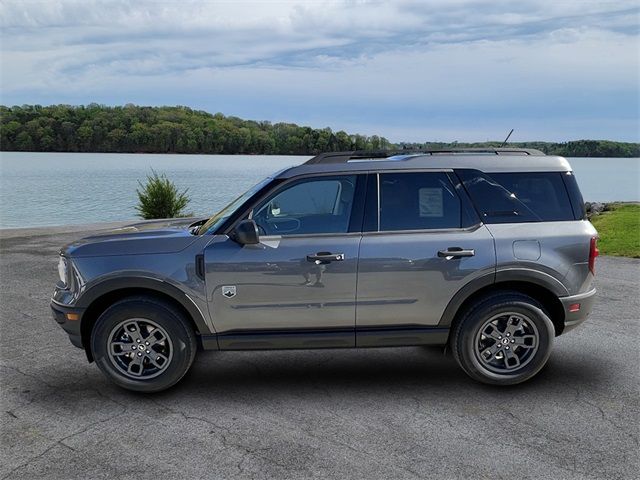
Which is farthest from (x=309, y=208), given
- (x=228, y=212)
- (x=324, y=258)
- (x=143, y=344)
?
(x=143, y=344)

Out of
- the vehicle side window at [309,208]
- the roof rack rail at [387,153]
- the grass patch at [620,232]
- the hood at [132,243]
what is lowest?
the grass patch at [620,232]

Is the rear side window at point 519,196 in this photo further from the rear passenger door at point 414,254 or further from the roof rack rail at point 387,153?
the roof rack rail at point 387,153

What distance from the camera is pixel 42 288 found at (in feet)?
28.8

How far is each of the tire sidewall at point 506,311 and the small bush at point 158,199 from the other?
13999 mm

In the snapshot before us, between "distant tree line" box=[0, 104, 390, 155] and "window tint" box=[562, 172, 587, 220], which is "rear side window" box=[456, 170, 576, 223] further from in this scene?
"distant tree line" box=[0, 104, 390, 155]

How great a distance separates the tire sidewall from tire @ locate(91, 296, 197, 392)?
87.2 inches

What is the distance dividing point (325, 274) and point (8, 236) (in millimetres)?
12575

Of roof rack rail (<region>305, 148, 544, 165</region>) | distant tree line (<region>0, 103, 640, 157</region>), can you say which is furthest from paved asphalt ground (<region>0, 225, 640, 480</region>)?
distant tree line (<region>0, 103, 640, 157</region>)

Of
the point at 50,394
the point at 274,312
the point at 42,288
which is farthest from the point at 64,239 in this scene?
the point at 274,312

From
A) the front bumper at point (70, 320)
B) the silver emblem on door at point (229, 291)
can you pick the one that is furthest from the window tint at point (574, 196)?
the front bumper at point (70, 320)

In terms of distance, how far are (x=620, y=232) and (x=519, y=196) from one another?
35.6ft

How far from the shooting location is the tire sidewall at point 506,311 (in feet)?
15.6

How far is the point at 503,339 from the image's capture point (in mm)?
4832

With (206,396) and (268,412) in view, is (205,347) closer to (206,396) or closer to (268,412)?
(206,396)
